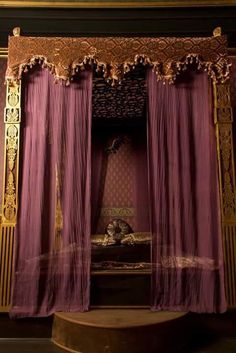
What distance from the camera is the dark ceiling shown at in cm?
367

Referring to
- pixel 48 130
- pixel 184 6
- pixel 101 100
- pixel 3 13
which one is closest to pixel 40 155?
pixel 48 130

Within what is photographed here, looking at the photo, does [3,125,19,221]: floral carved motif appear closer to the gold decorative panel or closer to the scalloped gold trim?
the gold decorative panel

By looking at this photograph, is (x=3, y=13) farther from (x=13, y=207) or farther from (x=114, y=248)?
(x=114, y=248)

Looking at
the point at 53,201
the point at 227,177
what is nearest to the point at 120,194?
the point at 53,201

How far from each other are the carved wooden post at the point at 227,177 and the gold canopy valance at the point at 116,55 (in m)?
0.22

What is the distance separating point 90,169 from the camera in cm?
342

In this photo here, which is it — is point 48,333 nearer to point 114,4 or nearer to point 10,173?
point 10,173

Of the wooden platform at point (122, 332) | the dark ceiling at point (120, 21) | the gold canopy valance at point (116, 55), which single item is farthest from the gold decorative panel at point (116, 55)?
the wooden platform at point (122, 332)

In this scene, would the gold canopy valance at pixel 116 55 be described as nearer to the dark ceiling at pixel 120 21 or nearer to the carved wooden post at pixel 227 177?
the carved wooden post at pixel 227 177

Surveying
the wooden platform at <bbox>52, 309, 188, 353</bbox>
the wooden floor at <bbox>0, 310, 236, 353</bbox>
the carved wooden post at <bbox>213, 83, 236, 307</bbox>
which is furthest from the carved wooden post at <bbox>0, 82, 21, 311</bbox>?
the carved wooden post at <bbox>213, 83, 236, 307</bbox>

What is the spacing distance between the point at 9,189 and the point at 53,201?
0.43 meters

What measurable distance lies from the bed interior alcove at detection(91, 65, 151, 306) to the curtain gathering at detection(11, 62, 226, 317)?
24 centimetres

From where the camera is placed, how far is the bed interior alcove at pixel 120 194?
3.38 meters

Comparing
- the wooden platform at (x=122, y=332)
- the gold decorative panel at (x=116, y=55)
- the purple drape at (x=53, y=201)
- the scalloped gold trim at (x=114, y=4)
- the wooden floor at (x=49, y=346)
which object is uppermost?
the scalloped gold trim at (x=114, y=4)
